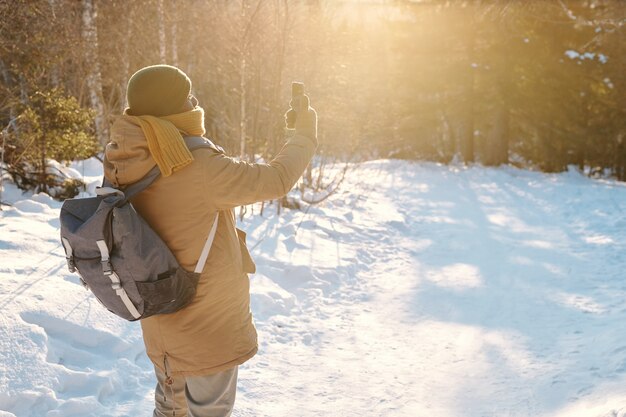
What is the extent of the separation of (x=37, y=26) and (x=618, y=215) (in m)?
11.0

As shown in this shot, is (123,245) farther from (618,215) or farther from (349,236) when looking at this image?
(618,215)

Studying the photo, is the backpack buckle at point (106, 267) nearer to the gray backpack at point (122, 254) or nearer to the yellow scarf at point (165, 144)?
the gray backpack at point (122, 254)

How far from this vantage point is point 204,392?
2361 mm

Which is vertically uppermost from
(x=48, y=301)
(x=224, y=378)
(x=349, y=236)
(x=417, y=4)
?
(x=417, y=4)

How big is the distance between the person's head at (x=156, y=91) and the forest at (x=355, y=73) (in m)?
5.81

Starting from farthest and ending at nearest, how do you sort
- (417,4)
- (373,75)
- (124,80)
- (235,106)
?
(373,75), (417,4), (235,106), (124,80)

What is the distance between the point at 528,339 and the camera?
497 centimetres

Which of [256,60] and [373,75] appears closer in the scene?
[256,60]

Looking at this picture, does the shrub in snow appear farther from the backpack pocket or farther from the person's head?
the backpack pocket

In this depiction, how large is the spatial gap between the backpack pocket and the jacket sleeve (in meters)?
0.31

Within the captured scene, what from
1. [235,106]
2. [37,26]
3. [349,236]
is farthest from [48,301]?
[235,106]

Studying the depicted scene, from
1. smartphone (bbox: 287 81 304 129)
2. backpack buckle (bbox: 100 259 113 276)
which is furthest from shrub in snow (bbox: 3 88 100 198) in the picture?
backpack buckle (bbox: 100 259 113 276)

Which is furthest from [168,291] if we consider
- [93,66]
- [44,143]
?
[93,66]

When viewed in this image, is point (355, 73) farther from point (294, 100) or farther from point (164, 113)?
point (164, 113)
